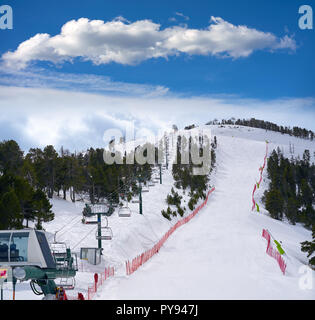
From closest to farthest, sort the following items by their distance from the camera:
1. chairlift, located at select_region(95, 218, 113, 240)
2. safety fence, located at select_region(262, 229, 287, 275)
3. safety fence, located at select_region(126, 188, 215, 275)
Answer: chairlift, located at select_region(95, 218, 113, 240) < safety fence, located at select_region(126, 188, 215, 275) < safety fence, located at select_region(262, 229, 287, 275)

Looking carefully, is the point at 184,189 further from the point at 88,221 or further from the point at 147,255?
the point at 88,221

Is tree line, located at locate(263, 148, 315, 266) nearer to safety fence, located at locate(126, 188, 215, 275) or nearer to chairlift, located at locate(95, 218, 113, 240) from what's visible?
safety fence, located at locate(126, 188, 215, 275)

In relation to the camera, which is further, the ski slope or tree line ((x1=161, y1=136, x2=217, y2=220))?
tree line ((x1=161, y1=136, x2=217, y2=220))

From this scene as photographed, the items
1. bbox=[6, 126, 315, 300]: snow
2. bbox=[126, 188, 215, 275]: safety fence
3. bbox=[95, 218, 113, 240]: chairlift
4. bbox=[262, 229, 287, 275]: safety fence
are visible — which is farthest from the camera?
bbox=[262, 229, 287, 275]: safety fence

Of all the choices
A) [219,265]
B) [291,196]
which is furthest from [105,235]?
[291,196]

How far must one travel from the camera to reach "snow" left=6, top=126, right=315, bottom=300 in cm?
1880

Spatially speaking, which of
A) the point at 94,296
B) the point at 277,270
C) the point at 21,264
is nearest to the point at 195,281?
the point at 94,296

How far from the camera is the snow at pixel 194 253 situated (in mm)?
18797

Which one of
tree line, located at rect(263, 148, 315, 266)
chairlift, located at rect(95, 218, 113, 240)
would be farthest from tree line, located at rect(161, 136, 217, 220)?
chairlift, located at rect(95, 218, 113, 240)

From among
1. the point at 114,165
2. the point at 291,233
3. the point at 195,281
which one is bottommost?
the point at 291,233

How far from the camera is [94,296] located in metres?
17.9

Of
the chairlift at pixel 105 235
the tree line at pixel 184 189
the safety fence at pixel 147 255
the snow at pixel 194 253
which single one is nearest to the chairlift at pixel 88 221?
the snow at pixel 194 253

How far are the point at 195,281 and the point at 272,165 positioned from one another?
8880 cm
